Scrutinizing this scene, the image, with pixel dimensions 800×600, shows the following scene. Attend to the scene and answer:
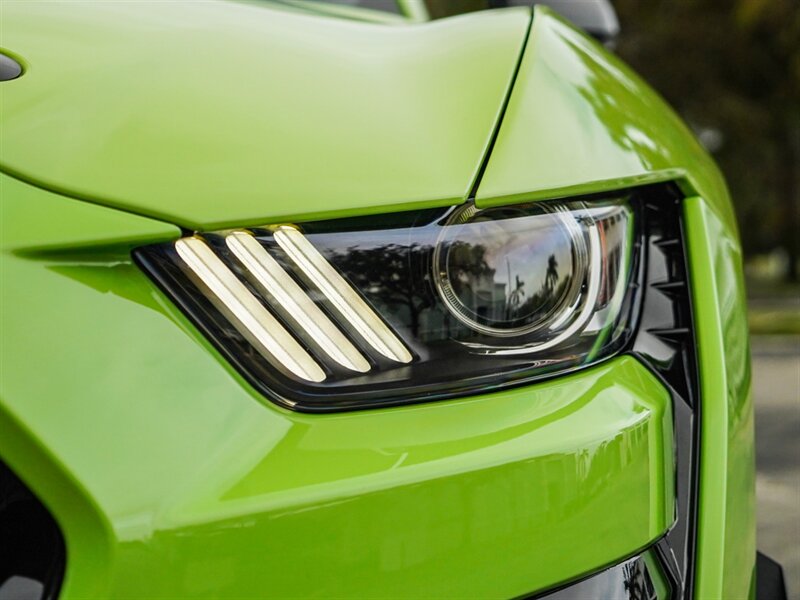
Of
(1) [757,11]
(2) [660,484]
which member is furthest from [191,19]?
(1) [757,11]

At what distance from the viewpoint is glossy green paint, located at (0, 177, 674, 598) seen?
708mm

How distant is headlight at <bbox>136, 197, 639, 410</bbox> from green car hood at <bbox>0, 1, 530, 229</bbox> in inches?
1.4

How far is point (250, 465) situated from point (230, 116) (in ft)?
1.23

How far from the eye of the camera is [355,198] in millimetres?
846

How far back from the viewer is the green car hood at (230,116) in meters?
0.83

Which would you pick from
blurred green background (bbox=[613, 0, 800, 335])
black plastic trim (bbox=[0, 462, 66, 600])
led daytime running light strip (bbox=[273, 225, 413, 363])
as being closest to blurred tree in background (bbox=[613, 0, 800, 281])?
blurred green background (bbox=[613, 0, 800, 335])

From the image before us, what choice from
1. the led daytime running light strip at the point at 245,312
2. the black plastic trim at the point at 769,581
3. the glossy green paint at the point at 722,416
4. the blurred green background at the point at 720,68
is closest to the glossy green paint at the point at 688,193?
the glossy green paint at the point at 722,416

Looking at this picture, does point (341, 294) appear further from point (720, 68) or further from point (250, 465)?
point (720, 68)

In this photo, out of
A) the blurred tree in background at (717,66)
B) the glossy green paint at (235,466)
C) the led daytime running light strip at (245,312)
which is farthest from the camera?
the blurred tree in background at (717,66)

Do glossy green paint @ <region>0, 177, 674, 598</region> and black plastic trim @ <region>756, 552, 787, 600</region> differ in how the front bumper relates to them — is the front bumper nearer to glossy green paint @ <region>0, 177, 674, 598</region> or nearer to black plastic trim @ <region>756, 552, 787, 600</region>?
glossy green paint @ <region>0, 177, 674, 598</region>

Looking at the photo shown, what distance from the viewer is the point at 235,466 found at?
29.1 inches

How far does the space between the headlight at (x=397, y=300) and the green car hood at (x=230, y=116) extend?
0.04 metres

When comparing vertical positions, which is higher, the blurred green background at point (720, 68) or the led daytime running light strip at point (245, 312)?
the blurred green background at point (720, 68)

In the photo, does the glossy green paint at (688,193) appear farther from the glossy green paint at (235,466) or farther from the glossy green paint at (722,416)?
the glossy green paint at (235,466)
